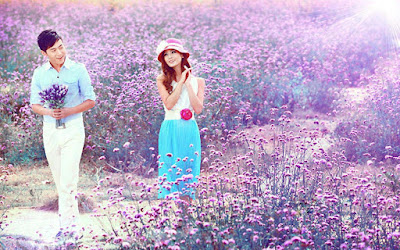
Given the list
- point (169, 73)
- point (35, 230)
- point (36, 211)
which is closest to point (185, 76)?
point (169, 73)

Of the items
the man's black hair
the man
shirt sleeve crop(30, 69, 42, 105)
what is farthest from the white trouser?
the man's black hair

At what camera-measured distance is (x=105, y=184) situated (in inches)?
239

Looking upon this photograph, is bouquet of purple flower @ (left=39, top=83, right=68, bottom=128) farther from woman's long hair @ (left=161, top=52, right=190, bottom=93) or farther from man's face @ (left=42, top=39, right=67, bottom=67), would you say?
woman's long hair @ (left=161, top=52, right=190, bottom=93)

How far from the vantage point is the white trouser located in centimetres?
409

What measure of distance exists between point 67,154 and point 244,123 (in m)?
3.85

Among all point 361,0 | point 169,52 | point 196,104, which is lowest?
point 196,104

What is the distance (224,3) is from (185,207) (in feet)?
40.0

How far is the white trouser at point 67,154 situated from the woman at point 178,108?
662mm

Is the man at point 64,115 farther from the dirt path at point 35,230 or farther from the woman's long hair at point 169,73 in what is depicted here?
the woman's long hair at point 169,73

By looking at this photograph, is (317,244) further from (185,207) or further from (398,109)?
(398,109)

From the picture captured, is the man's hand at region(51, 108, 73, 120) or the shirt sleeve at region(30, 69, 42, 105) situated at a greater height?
the shirt sleeve at region(30, 69, 42, 105)

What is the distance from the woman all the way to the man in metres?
A: 0.61

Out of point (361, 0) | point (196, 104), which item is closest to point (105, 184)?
point (196, 104)

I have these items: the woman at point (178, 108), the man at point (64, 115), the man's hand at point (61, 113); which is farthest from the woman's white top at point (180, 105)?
the man's hand at point (61, 113)
